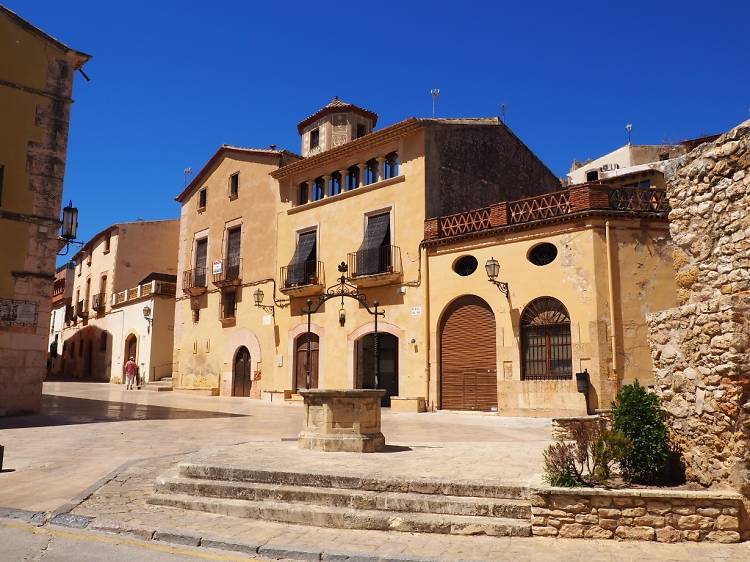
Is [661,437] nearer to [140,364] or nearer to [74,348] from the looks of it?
[140,364]

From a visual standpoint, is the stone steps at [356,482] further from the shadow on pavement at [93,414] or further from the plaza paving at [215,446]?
the shadow on pavement at [93,414]

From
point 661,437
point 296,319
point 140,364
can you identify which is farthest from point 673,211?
point 140,364

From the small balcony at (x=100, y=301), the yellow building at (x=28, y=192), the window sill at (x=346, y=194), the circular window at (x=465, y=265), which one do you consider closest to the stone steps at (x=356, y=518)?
the yellow building at (x=28, y=192)

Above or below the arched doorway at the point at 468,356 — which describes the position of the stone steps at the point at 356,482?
below

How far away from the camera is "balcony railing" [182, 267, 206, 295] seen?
29.9 metres

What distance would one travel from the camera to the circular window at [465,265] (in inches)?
799

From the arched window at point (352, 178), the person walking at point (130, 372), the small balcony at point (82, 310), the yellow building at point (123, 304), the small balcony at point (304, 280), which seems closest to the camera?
the small balcony at point (304, 280)

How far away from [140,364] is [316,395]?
26814 millimetres

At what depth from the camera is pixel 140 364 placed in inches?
1329

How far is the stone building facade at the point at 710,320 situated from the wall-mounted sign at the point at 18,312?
1508 centimetres

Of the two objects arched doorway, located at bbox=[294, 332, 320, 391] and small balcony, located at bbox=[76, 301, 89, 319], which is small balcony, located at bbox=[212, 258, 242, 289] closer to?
arched doorway, located at bbox=[294, 332, 320, 391]

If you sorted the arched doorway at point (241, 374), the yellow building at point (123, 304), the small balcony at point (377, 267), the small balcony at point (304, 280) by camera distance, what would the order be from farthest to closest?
the yellow building at point (123, 304)
the arched doorway at point (241, 374)
the small balcony at point (304, 280)
the small balcony at point (377, 267)

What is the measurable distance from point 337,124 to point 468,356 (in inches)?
500

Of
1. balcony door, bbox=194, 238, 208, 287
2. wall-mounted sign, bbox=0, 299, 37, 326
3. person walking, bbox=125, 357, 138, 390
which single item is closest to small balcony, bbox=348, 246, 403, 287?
balcony door, bbox=194, 238, 208, 287
